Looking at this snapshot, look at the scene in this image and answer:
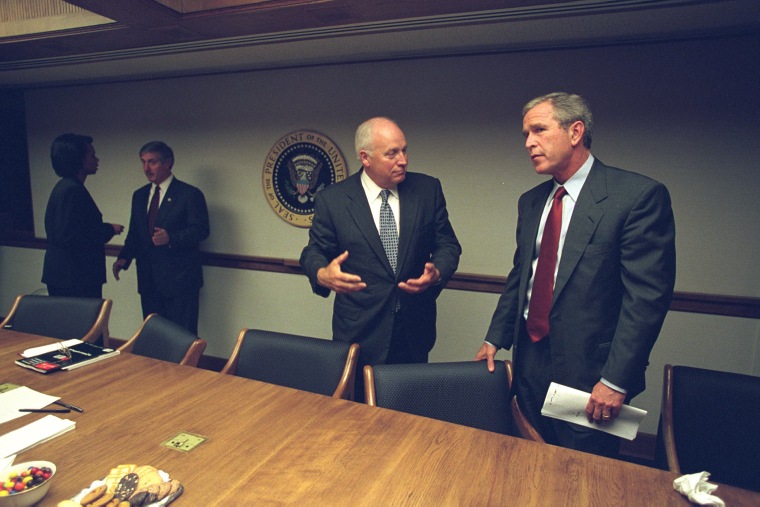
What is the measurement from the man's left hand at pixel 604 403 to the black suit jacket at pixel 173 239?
2906 millimetres

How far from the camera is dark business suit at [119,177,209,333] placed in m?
3.60

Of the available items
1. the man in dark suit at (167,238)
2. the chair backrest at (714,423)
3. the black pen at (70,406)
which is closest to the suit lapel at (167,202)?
the man in dark suit at (167,238)

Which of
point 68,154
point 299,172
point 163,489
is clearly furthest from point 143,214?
point 163,489

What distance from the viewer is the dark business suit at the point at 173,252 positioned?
3602 mm

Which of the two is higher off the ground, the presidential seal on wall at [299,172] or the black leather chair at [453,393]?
the presidential seal on wall at [299,172]

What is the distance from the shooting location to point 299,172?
12.2ft

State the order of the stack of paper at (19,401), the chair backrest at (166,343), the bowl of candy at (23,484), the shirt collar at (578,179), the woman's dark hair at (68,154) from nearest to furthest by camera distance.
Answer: the bowl of candy at (23,484) → the stack of paper at (19,401) → the shirt collar at (578,179) → the chair backrest at (166,343) → the woman's dark hair at (68,154)

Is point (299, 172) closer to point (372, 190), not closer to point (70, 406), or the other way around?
point (372, 190)

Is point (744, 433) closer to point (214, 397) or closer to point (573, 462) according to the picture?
point (573, 462)

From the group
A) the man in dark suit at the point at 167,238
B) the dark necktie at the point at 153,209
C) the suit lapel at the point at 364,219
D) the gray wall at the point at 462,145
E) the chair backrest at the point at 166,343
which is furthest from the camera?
the dark necktie at the point at 153,209

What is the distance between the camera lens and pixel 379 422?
4.77 feet

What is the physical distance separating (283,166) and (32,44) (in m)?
1.71

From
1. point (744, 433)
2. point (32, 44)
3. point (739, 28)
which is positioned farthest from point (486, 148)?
point (32, 44)

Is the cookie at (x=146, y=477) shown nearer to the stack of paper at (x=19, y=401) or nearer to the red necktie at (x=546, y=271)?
the stack of paper at (x=19, y=401)
